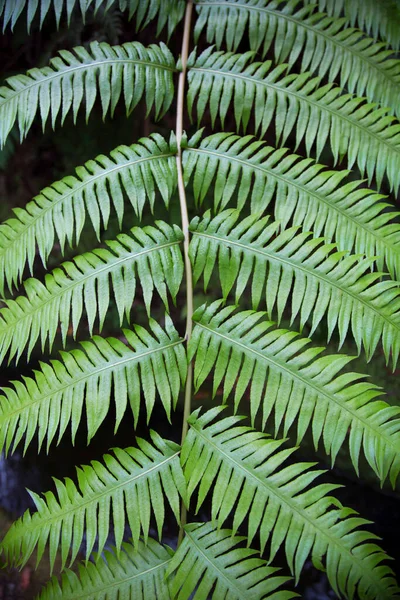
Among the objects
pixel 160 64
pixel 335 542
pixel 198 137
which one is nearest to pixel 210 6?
pixel 160 64

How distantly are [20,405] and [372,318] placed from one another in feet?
2.83

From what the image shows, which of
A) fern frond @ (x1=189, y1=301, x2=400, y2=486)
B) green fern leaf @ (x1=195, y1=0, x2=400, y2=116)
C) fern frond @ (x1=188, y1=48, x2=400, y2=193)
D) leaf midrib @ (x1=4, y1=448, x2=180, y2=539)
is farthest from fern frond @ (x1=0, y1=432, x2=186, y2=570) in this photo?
green fern leaf @ (x1=195, y1=0, x2=400, y2=116)

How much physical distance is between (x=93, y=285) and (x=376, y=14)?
1.27m

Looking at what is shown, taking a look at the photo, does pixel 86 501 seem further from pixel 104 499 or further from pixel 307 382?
pixel 307 382

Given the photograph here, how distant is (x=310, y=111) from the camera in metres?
1.53

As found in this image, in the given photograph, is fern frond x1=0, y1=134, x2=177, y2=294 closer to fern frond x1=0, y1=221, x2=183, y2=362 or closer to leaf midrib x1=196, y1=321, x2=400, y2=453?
fern frond x1=0, y1=221, x2=183, y2=362

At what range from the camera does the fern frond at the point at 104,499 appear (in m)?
1.12

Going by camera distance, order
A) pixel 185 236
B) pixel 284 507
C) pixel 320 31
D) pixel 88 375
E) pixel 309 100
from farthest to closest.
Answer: pixel 320 31 → pixel 309 100 → pixel 185 236 → pixel 88 375 → pixel 284 507

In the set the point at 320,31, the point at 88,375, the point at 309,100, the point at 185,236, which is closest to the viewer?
the point at 88,375

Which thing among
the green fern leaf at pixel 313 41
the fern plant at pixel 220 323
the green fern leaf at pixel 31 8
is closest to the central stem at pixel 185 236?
the fern plant at pixel 220 323

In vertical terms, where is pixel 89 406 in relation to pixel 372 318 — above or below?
below

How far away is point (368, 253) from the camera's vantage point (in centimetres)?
133

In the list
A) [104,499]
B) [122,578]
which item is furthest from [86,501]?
[122,578]

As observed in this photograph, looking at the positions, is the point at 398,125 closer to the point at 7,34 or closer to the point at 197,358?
the point at 197,358
